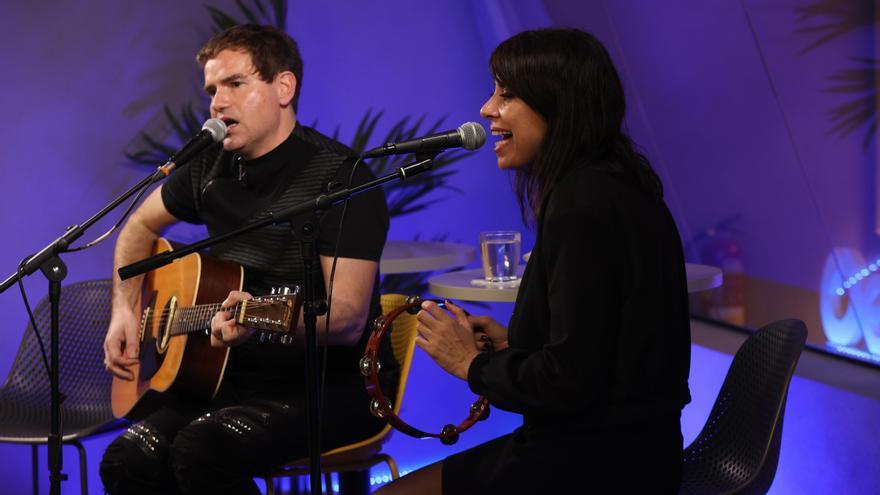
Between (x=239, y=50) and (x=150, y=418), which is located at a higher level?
(x=239, y=50)

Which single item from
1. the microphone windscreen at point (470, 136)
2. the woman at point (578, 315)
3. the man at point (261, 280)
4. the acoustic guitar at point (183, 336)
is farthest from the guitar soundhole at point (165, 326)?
the microphone windscreen at point (470, 136)

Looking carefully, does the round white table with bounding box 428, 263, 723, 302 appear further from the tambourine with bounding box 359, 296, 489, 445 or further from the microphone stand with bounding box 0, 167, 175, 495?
the microphone stand with bounding box 0, 167, 175, 495

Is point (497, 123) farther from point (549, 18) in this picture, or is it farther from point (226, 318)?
point (549, 18)

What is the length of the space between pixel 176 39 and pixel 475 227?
170 centimetres

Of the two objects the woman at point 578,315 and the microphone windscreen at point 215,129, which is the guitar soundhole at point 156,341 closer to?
the microphone windscreen at point 215,129

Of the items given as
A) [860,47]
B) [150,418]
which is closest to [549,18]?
[860,47]

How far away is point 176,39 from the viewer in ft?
14.6

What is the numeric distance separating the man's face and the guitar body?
0.36m

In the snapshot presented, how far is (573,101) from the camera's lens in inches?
78.0

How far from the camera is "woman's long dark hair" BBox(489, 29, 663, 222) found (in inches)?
78.0

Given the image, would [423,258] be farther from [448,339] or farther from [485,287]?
[448,339]

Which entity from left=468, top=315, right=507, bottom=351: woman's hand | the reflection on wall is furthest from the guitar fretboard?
the reflection on wall

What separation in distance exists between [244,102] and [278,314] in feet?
2.72

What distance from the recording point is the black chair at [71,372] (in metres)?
3.40
